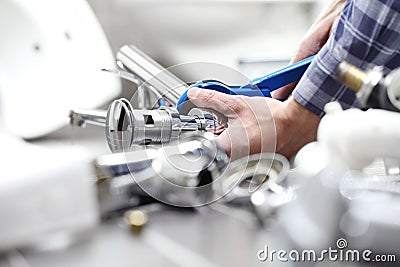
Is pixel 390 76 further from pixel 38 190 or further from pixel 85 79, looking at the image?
pixel 38 190

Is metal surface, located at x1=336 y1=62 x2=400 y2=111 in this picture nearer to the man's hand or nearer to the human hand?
the man's hand

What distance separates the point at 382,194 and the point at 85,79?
515mm

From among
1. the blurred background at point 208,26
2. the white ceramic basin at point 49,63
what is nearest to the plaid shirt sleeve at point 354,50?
the white ceramic basin at point 49,63

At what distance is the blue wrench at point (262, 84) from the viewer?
1.09 ft

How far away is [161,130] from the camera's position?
314 mm

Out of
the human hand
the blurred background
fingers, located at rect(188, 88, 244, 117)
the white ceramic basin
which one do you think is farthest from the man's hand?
the blurred background

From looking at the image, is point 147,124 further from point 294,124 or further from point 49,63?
point 49,63

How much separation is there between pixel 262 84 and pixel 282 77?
0.7 inches

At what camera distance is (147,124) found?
31cm

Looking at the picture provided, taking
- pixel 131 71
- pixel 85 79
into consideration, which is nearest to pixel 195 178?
pixel 131 71

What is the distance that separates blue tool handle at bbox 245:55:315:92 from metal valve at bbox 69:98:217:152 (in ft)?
→ 0.18

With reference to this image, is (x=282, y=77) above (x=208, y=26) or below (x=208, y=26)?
above

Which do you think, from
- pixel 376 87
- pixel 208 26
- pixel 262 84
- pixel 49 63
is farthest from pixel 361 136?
pixel 208 26

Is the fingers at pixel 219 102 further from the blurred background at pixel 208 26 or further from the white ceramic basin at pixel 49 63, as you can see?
the blurred background at pixel 208 26
